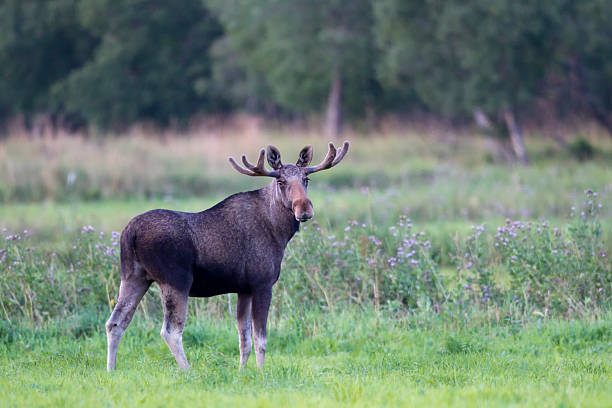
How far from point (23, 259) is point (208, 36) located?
120 ft

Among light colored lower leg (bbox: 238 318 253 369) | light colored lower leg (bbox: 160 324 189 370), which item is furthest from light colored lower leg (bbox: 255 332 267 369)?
light colored lower leg (bbox: 160 324 189 370)

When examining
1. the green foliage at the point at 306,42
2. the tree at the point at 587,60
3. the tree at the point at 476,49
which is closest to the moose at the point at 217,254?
the tree at the point at 476,49

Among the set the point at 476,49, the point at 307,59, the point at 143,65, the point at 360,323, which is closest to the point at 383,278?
the point at 360,323

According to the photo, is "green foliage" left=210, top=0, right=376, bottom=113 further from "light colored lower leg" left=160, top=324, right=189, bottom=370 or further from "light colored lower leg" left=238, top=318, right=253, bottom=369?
"light colored lower leg" left=160, top=324, right=189, bottom=370

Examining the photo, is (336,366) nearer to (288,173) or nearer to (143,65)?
(288,173)

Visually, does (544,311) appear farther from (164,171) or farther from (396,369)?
(164,171)

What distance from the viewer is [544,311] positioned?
10531 millimetres

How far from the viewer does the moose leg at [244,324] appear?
8.51 m

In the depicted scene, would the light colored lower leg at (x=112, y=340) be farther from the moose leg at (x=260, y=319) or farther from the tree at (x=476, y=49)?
the tree at (x=476, y=49)

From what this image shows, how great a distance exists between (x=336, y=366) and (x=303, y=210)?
1793 mm

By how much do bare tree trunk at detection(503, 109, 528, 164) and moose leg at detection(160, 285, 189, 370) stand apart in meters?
20.9

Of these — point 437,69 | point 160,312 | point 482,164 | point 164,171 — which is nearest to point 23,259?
point 160,312

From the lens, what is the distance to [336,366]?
8805mm

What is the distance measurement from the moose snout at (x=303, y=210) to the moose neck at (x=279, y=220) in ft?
1.56
